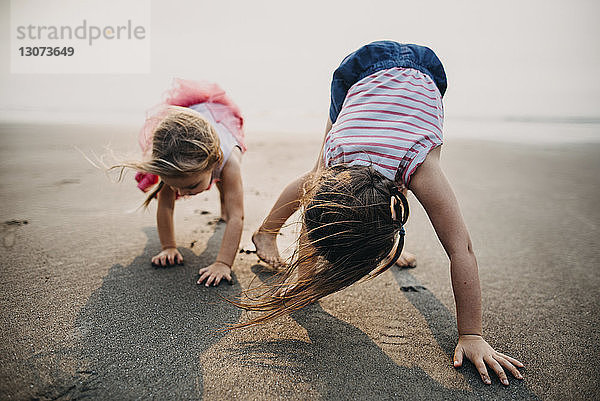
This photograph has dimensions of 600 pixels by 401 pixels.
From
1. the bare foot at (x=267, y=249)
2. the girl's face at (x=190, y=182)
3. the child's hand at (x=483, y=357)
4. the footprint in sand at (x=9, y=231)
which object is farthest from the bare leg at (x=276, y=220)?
the footprint in sand at (x=9, y=231)

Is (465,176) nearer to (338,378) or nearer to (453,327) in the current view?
(453,327)

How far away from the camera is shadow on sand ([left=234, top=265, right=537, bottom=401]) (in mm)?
1307

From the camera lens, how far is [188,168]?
1.89m

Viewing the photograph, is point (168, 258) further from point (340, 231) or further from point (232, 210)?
point (340, 231)

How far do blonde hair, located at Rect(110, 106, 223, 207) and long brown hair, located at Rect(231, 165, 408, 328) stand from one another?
0.67 m

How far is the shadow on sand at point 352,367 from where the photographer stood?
131cm

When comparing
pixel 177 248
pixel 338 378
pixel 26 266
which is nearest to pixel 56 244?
pixel 26 266

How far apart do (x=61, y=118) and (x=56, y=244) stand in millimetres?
5657

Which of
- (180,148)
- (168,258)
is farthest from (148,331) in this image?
(180,148)

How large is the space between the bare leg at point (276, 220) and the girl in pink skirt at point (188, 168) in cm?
14

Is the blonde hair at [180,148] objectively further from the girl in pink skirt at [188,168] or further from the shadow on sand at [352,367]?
the shadow on sand at [352,367]

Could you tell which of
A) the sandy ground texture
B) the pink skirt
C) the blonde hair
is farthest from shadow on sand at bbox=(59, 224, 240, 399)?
the pink skirt

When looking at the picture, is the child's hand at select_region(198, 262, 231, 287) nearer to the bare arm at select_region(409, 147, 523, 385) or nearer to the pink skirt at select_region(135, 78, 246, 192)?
the pink skirt at select_region(135, 78, 246, 192)

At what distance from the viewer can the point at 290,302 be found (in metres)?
1.55
